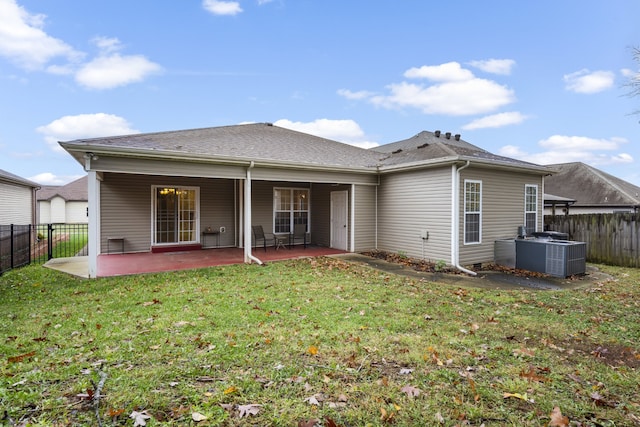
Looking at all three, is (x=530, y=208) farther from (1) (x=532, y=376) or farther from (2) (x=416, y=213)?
(1) (x=532, y=376)

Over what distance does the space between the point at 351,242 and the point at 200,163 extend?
5.75m

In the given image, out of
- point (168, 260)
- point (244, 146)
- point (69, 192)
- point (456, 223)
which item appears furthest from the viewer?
point (69, 192)

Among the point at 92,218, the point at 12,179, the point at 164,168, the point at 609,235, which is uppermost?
the point at 12,179

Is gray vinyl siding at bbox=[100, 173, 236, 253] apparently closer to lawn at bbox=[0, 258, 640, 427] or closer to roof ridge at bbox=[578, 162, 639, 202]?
lawn at bbox=[0, 258, 640, 427]

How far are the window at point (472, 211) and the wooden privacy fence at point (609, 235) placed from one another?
15.6ft

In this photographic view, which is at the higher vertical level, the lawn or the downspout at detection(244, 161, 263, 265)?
the downspout at detection(244, 161, 263, 265)

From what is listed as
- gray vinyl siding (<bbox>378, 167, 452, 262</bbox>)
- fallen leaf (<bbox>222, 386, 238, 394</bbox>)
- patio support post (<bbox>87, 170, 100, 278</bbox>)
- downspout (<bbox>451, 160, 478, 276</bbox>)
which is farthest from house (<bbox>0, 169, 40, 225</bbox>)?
downspout (<bbox>451, 160, 478, 276</bbox>)

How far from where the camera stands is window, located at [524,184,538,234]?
1116cm

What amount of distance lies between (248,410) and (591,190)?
28296 millimetres

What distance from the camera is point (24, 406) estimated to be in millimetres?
2461

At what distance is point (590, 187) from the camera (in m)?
23.0

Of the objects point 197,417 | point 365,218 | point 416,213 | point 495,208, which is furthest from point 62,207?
point 197,417

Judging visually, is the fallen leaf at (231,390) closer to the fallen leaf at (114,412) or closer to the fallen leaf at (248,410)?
the fallen leaf at (248,410)

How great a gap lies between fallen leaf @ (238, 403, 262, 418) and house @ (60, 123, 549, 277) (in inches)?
268
